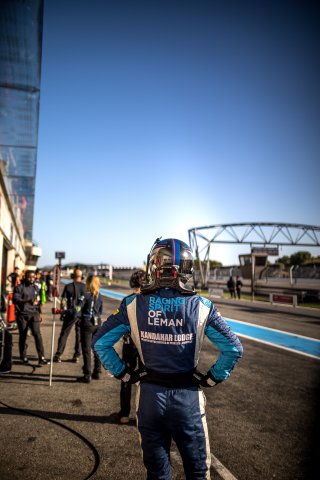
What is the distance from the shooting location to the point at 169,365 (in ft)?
6.32

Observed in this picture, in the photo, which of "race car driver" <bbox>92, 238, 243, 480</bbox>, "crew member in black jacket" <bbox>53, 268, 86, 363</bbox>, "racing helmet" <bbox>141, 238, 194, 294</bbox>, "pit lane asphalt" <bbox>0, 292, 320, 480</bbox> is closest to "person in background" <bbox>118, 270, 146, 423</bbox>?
"pit lane asphalt" <bbox>0, 292, 320, 480</bbox>

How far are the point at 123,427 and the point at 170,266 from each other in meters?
2.83

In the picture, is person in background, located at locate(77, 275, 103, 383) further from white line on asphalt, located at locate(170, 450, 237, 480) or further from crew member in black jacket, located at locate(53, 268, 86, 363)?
white line on asphalt, located at locate(170, 450, 237, 480)

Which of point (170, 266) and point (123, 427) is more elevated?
point (170, 266)

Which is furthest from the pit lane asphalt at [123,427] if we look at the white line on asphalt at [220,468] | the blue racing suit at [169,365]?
the blue racing suit at [169,365]

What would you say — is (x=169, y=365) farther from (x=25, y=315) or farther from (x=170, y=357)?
(x=25, y=315)

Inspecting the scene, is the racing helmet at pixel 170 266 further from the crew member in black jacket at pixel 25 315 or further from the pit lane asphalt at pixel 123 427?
the crew member in black jacket at pixel 25 315

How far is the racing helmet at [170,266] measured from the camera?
2.07 metres

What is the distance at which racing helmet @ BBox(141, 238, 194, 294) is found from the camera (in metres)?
2.07

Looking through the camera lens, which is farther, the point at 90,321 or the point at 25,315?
the point at 25,315

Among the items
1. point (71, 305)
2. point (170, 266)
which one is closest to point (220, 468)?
point (170, 266)

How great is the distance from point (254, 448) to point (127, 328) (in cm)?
252

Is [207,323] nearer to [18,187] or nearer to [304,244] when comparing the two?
[18,187]

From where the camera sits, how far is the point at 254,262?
2667 cm
